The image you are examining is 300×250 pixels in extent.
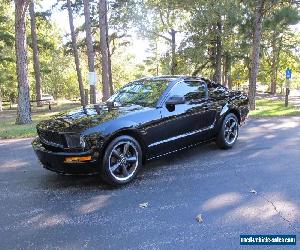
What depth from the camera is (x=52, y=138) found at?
507 cm

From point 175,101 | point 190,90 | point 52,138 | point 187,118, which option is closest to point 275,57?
point 190,90

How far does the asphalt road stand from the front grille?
68 cm

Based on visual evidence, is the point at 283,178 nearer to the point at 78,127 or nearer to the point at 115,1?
the point at 78,127

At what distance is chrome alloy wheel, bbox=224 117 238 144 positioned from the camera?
23.5 ft

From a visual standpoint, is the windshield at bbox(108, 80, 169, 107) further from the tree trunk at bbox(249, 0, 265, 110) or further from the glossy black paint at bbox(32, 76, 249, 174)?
the tree trunk at bbox(249, 0, 265, 110)

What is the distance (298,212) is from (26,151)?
5756 millimetres

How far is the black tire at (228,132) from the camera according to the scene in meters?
7.02

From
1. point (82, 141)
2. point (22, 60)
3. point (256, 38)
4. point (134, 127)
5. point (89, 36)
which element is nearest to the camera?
point (82, 141)

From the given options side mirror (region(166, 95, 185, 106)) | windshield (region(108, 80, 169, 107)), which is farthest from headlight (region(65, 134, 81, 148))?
side mirror (region(166, 95, 185, 106))

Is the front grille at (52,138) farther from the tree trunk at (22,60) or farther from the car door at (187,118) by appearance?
the tree trunk at (22,60)

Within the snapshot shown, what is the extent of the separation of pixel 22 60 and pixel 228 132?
→ 865 centimetres

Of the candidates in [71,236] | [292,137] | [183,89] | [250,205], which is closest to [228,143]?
[183,89]

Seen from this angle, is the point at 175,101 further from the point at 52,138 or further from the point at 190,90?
the point at 52,138

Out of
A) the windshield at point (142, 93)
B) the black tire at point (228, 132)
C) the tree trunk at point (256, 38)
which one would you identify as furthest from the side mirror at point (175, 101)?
the tree trunk at point (256, 38)
